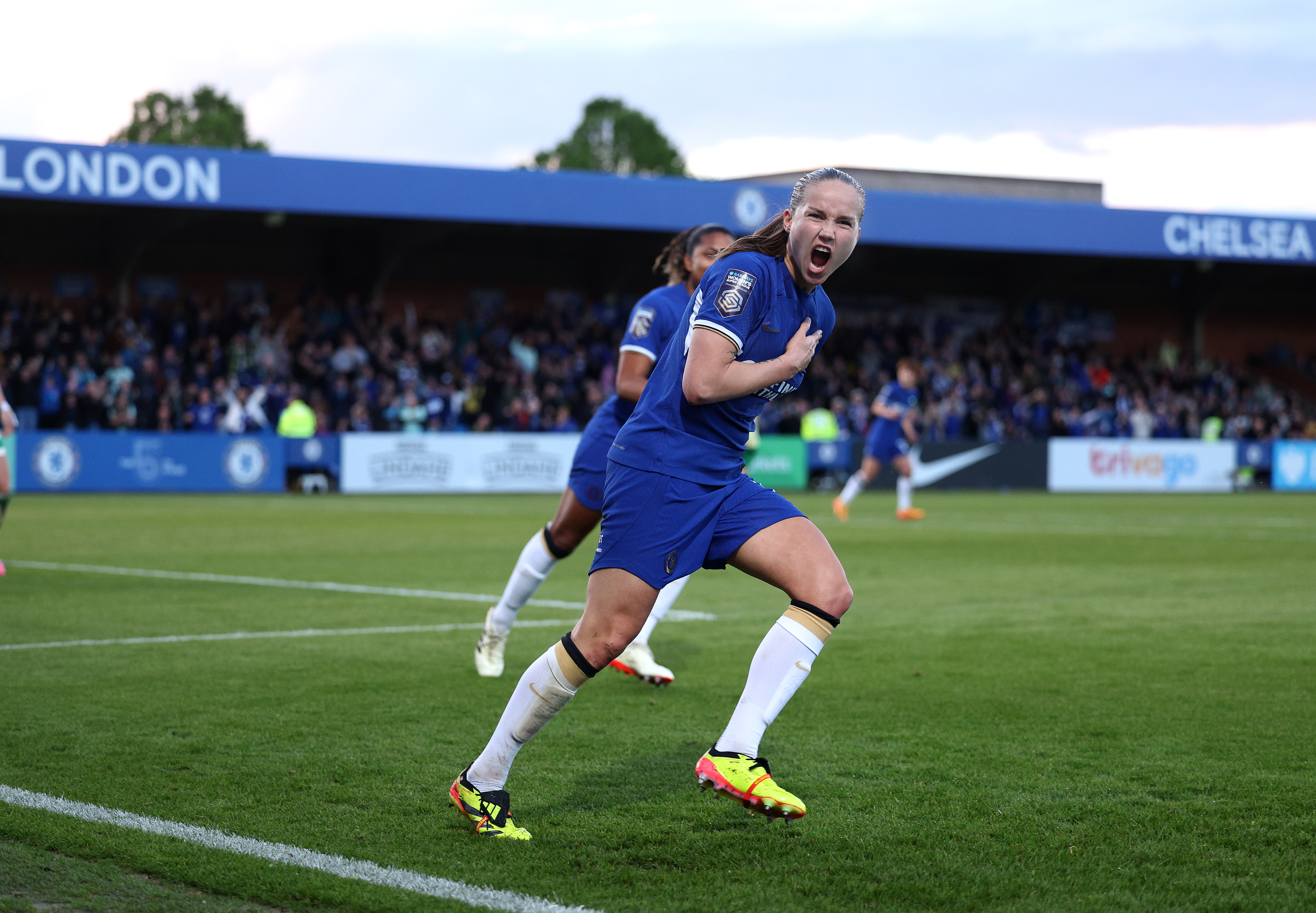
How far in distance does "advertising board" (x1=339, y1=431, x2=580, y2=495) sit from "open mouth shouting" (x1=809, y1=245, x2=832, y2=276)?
2273 centimetres

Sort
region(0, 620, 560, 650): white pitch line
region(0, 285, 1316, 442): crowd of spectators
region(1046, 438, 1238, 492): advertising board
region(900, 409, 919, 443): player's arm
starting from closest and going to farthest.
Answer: region(0, 620, 560, 650): white pitch line → region(900, 409, 919, 443): player's arm → region(0, 285, 1316, 442): crowd of spectators → region(1046, 438, 1238, 492): advertising board

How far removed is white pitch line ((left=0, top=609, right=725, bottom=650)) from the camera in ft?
25.5

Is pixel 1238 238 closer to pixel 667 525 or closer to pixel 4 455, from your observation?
pixel 4 455

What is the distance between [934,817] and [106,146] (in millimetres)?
25604

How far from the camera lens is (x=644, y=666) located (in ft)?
22.2

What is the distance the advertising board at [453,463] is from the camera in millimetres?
26672

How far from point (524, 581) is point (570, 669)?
269 cm

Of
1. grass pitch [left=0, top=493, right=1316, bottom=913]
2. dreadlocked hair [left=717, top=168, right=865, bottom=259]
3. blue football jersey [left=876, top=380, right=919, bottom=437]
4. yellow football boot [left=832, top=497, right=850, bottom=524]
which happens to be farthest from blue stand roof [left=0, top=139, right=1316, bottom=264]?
dreadlocked hair [left=717, top=168, right=865, bottom=259]

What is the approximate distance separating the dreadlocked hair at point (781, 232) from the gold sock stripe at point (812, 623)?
1047 millimetres

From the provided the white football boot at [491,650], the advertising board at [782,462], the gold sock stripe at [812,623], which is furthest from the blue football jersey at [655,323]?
the advertising board at [782,462]

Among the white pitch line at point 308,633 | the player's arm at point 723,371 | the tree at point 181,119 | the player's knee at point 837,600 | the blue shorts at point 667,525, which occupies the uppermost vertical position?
the tree at point 181,119

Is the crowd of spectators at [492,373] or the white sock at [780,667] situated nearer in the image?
the white sock at [780,667]

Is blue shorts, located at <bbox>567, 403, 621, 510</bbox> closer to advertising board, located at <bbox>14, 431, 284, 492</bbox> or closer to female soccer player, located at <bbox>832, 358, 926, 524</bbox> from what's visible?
female soccer player, located at <bbox>832, 358, 926, 524</bbox>

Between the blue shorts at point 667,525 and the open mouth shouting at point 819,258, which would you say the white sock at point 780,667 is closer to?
the blue shorts at point 667,525
